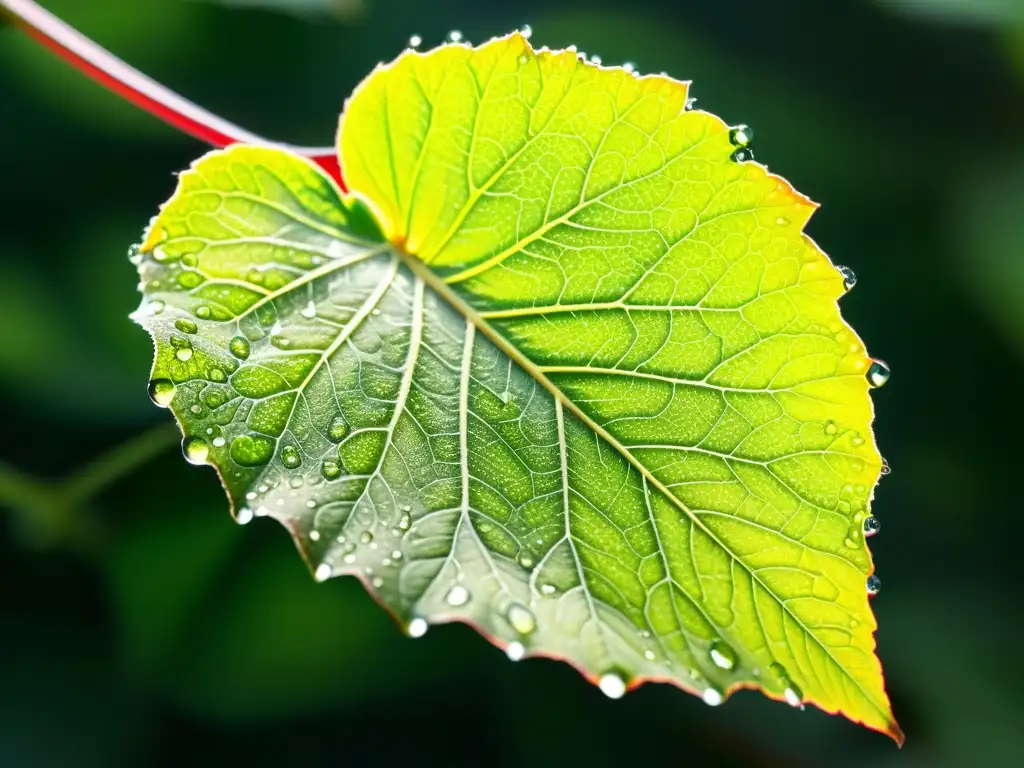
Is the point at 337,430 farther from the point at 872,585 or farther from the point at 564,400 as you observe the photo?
the point at 872,585

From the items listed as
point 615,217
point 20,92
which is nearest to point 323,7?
point 20,92

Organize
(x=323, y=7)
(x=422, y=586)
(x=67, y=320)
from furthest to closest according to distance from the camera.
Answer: (x=67, y=320) → (x=323, y=7) → (x=422, y=586)

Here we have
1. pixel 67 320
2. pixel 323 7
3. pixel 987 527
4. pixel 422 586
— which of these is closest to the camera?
pixel 422 586

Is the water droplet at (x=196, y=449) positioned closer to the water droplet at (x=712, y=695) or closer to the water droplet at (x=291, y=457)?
the water droplet at (x=291, y=457)

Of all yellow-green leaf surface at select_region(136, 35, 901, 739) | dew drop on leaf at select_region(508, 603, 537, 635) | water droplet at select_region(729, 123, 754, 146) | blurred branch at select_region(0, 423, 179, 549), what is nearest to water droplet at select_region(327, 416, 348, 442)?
yellow-green leaf surface at select_region(136, 35, 901, 739)

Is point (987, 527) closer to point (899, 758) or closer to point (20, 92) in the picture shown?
point (899, 758)

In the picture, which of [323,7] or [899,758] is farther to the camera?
[899,758]

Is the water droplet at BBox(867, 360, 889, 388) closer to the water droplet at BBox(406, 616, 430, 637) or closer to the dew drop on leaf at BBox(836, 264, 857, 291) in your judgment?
the dew drop on leaf at BBox(836, 264, 857, 291)

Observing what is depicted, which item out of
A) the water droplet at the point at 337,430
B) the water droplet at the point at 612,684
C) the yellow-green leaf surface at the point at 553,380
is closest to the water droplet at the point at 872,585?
the yellow-green leaf surface at the point at 553,380

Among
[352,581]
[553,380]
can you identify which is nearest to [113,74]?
[553,380]
